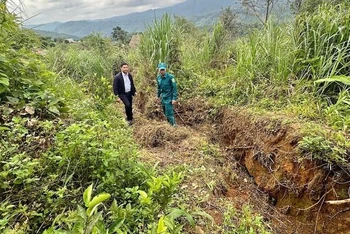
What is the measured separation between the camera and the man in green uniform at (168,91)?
5.52m

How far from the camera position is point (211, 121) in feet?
18.6

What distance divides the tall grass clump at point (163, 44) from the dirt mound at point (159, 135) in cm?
222

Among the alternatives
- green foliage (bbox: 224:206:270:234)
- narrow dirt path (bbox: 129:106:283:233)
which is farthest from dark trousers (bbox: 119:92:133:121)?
green foliage (bbox: 224:206:270:234)

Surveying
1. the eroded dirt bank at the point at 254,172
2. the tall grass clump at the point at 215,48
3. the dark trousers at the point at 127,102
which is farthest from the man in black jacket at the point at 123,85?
the tall grass clump at the point at 215,48

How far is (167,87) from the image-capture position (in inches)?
219

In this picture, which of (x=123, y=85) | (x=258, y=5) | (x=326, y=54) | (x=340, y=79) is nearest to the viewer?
(x=340, y=79)

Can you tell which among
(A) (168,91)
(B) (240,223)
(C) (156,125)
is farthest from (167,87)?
(B) (240,223)

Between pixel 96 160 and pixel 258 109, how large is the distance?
10.9 feet

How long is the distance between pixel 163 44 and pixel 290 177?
4.32m

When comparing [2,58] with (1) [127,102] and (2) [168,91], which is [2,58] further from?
(2) [168,91]

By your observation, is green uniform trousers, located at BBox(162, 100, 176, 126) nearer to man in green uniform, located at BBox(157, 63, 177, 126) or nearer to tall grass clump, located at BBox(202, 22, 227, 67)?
man in green uniform, located at BBox(157, 63, 177, 126)

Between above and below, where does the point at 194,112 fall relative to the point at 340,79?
below

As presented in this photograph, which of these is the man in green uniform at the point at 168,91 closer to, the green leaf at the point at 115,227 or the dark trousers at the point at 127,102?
the dark trousers at the point at 127,102

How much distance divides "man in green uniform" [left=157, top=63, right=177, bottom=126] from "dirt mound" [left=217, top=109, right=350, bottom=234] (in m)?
1.46
